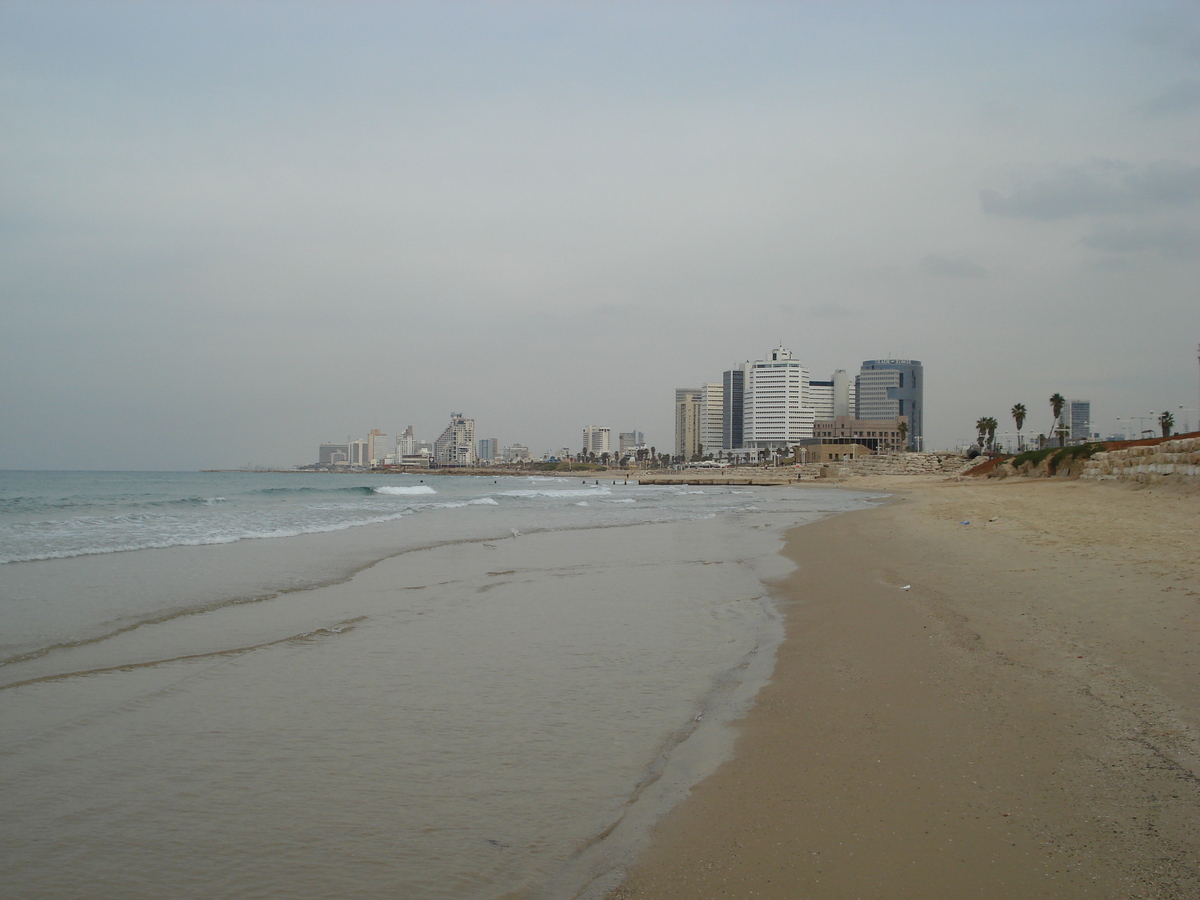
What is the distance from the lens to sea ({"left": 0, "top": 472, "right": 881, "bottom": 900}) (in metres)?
3.46

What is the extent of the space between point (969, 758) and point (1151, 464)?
27.3m

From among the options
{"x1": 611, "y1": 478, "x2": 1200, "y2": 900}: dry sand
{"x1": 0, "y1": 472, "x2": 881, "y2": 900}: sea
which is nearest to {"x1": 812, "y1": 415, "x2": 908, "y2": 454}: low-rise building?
{"x1": 611, "y1": 478, "x2": 1200, "y2": 900}: dry sand

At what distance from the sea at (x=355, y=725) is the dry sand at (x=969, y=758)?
16.8 inches

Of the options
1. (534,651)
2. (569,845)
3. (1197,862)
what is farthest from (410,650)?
(1197,862)

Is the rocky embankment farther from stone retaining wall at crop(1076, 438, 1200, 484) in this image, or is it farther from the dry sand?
the dry sand

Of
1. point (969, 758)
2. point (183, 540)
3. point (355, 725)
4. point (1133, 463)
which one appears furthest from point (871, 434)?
point (355, 725)

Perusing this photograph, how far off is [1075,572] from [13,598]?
14.8 meters

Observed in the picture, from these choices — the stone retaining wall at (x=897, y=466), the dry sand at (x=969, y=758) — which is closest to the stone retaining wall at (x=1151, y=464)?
the dry sand at (x=969, y=758)

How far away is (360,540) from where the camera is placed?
19.0 meters

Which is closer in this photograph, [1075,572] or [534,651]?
[534,651]

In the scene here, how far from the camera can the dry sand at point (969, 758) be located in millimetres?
3104

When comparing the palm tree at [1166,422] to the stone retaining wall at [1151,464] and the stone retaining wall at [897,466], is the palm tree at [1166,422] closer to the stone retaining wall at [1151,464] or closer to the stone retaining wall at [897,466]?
the stone retaining wall at [897,466]

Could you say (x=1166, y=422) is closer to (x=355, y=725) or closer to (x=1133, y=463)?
(x=1133, y=463)

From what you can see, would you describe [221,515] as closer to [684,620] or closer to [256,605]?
[256,605]
